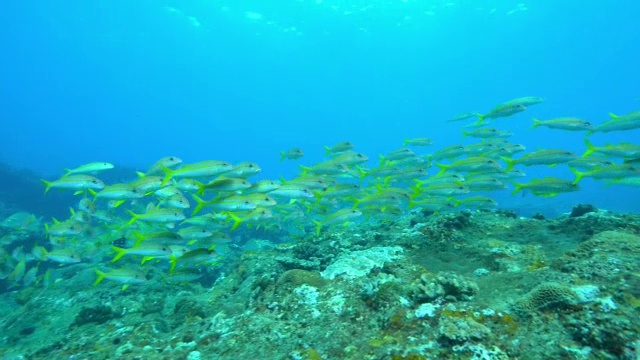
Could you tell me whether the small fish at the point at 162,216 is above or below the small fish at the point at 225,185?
below

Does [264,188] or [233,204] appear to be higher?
[264,188]

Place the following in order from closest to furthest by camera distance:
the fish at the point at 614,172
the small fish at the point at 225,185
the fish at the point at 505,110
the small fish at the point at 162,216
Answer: the fish at the point at 614,172 < the small fish at the point at 225,185 < the small fish at the point at 162,216 < the fish at the point at 505,110

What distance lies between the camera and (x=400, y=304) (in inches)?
140

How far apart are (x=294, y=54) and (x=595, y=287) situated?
8117 cm

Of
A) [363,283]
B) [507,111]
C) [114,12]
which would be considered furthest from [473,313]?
[114,12]

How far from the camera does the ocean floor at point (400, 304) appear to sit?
2617mm

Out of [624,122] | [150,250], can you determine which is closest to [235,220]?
[150,250]

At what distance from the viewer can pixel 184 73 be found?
105625 millimetres

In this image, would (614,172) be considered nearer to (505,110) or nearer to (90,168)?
(505,110)

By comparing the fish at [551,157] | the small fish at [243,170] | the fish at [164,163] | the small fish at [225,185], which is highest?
the fish at [164,163]

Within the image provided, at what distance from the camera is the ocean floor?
262 cm

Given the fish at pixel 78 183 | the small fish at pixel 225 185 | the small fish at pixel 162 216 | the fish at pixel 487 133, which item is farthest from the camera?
the fish at pixel 487 133

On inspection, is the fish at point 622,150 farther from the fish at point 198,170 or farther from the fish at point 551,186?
the fish at point 198,170

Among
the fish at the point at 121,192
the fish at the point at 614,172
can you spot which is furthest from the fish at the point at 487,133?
the fish at the point at 121,192
